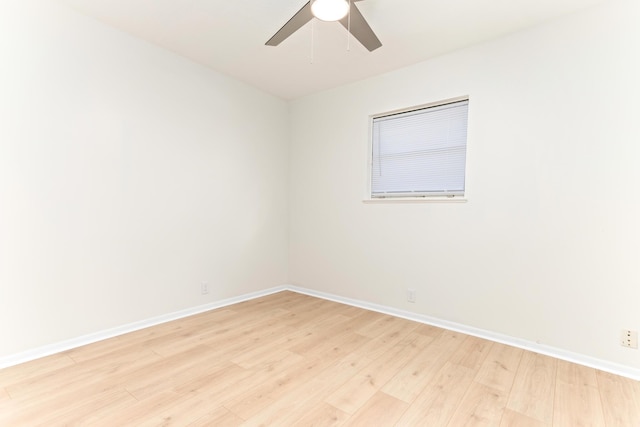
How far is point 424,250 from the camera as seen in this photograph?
2.96m

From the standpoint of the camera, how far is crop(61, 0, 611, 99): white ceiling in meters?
2.17

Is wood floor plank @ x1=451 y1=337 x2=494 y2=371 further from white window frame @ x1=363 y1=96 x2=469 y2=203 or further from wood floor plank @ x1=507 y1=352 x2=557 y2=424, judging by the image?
white window frame @ x1=363 y1=96 x2=469 y2=203

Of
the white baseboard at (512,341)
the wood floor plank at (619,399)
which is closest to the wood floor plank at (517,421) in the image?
the wood floor plank at (619,399)

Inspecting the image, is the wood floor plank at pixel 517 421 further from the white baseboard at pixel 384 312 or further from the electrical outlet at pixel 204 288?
the electrical outlet at pixel 204 288

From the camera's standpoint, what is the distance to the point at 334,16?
68.1 inches

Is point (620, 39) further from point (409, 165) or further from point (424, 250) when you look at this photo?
point (424, 250)

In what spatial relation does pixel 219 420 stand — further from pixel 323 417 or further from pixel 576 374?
pixel 576 374

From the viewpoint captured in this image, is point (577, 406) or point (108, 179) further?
point (108, 179)

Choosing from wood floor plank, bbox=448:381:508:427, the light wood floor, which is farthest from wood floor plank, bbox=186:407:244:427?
wood floor plank, bbox=448:381:508:427

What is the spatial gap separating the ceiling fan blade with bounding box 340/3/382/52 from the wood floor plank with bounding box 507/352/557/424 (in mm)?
2426

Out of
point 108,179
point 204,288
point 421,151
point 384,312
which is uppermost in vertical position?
point 421,151

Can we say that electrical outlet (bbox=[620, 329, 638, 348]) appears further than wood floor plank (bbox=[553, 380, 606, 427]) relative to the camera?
Yes

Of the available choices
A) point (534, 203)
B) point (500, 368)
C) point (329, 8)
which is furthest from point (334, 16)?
point (500, 368)

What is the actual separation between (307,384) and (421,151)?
2383 mm
